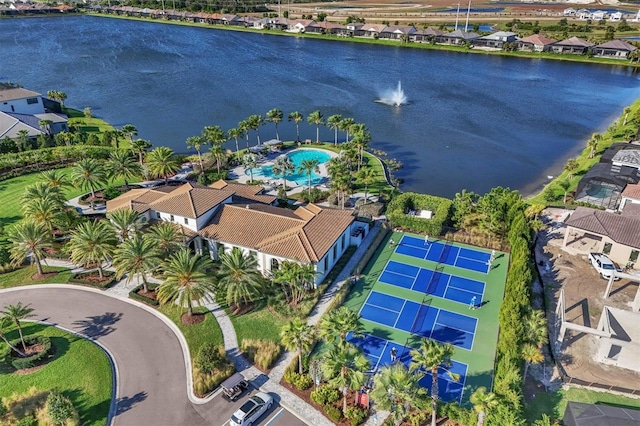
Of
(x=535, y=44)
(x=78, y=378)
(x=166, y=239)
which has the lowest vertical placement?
(x=78, y=378)

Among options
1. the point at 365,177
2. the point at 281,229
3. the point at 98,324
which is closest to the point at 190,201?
the point at 281,229

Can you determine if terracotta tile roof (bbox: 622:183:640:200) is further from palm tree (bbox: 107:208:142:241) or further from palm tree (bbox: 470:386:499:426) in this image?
palm tree (bbox: 107:208:142:241)

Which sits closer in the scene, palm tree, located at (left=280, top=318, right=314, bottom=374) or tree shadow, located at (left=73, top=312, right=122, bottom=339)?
palm tree, located at (left=280, top=318, right=314, bottom=374)

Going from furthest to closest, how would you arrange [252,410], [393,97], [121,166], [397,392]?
[393,97]
[121,166]
[252,410]
[397,392]

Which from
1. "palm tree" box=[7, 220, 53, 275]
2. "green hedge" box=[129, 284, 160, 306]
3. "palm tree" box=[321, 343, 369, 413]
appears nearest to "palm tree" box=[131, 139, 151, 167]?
"palm tree" box=[7, 220, 53, 275]

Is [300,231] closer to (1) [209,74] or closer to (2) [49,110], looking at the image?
(2) [49,110]

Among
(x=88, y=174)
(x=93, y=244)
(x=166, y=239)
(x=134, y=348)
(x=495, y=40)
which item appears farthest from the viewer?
(x=495, y=40)

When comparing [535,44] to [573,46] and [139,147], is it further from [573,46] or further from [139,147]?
[139,147]
